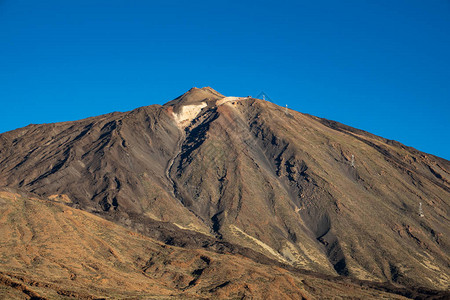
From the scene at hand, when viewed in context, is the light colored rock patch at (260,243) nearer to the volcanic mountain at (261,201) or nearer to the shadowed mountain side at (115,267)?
the volcanic mountain at (261,201)

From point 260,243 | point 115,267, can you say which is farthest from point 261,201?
point 115,267

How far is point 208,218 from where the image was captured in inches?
6609

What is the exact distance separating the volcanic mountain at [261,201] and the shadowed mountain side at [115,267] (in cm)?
1542

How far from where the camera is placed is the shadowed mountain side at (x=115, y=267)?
9169 centimetres

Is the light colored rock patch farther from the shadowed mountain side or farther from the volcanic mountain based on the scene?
the shadowed mountain side

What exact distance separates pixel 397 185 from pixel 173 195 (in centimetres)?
6902

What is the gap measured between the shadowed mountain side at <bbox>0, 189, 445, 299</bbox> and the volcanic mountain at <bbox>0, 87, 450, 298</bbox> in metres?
15.4

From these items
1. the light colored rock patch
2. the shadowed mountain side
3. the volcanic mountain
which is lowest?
the shadowed mountain side

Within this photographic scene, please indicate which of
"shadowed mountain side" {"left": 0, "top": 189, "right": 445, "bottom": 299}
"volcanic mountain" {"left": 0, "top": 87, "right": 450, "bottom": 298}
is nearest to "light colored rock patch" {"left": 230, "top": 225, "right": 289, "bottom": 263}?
"volcanic mountain" {"left": 0, "top": 87, "right": 450, "bottom": 298}

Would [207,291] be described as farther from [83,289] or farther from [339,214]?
[339,214]

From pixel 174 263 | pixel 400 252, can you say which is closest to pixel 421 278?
pixel 400 252

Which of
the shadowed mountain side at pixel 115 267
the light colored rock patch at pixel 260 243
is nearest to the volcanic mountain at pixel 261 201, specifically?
the light colored rock patch at pixel 260 243

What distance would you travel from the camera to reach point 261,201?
17450cm

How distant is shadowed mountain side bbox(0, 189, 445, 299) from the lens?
3610 inches
